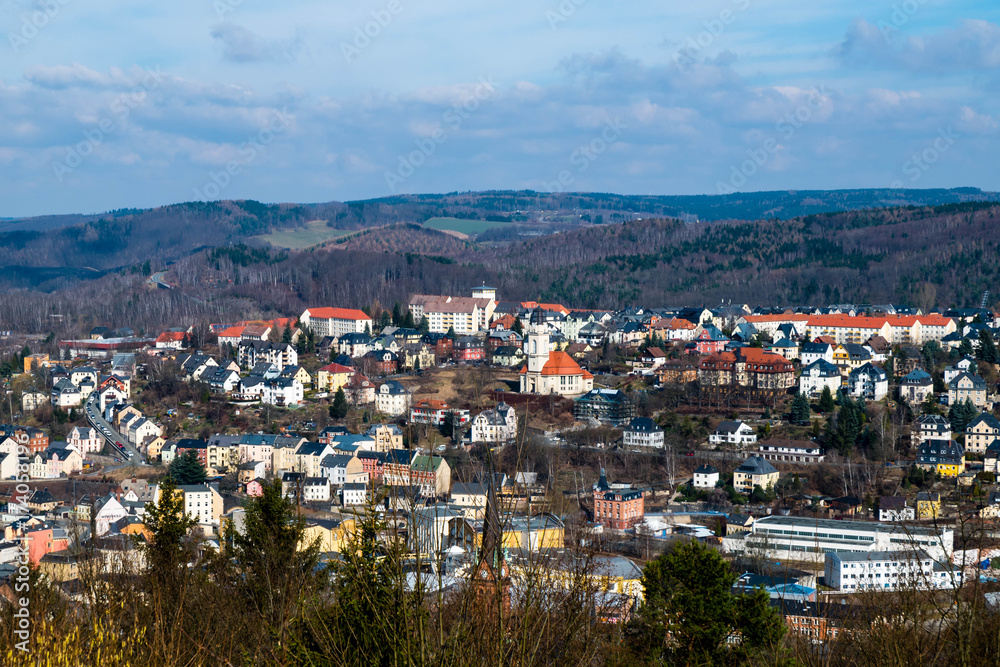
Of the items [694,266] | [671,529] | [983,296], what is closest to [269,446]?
[671,529]

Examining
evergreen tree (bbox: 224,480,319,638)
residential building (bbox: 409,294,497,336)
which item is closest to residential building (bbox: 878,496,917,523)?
evergreen tree (bbox: 224,480,319,638)

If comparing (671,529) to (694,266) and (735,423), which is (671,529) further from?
(694,266)

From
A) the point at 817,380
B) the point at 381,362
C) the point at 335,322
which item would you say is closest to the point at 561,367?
the point at 817,380

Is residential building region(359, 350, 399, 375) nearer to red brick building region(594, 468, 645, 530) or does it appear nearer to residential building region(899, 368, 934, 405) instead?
red brick building region(594, 468, 645, 530)

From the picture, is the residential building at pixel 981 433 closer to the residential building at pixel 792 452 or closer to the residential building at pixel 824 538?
the residential building at pixel 792 452

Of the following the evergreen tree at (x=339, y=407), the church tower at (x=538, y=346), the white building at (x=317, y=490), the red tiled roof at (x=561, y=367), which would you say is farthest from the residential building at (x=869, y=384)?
the white building at (x=317, y=490)

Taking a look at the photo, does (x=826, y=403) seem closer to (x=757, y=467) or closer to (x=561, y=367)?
(x=757, y=467)
